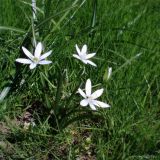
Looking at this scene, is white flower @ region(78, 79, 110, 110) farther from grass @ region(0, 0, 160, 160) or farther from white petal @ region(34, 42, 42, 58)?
white petal @ region(34, 42, 42, 58)

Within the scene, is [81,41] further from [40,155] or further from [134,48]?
[40,155]

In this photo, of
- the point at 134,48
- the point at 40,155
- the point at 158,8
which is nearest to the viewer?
the point at 40,155

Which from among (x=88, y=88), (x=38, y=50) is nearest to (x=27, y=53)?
(x=38, y=50)

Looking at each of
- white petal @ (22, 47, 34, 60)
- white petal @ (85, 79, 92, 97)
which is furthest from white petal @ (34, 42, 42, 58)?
white petal @ (85, 79, 92, 97)

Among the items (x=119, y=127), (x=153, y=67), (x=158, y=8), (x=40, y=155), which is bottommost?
(x=40, y=155)

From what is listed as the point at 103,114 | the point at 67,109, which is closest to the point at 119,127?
the point at 103,114

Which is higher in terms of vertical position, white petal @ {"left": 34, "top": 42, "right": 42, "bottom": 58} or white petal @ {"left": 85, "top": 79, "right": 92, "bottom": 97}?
white petal @ {"left": 34, "top": 42, "right": 42, "bottom": 58}

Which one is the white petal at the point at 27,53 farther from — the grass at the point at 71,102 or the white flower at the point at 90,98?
the white flower at the point at 90,98

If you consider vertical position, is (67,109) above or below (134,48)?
below

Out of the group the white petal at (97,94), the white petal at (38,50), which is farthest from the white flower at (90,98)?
the white petal at (38,50)

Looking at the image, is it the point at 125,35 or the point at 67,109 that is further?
the point at 125,35
